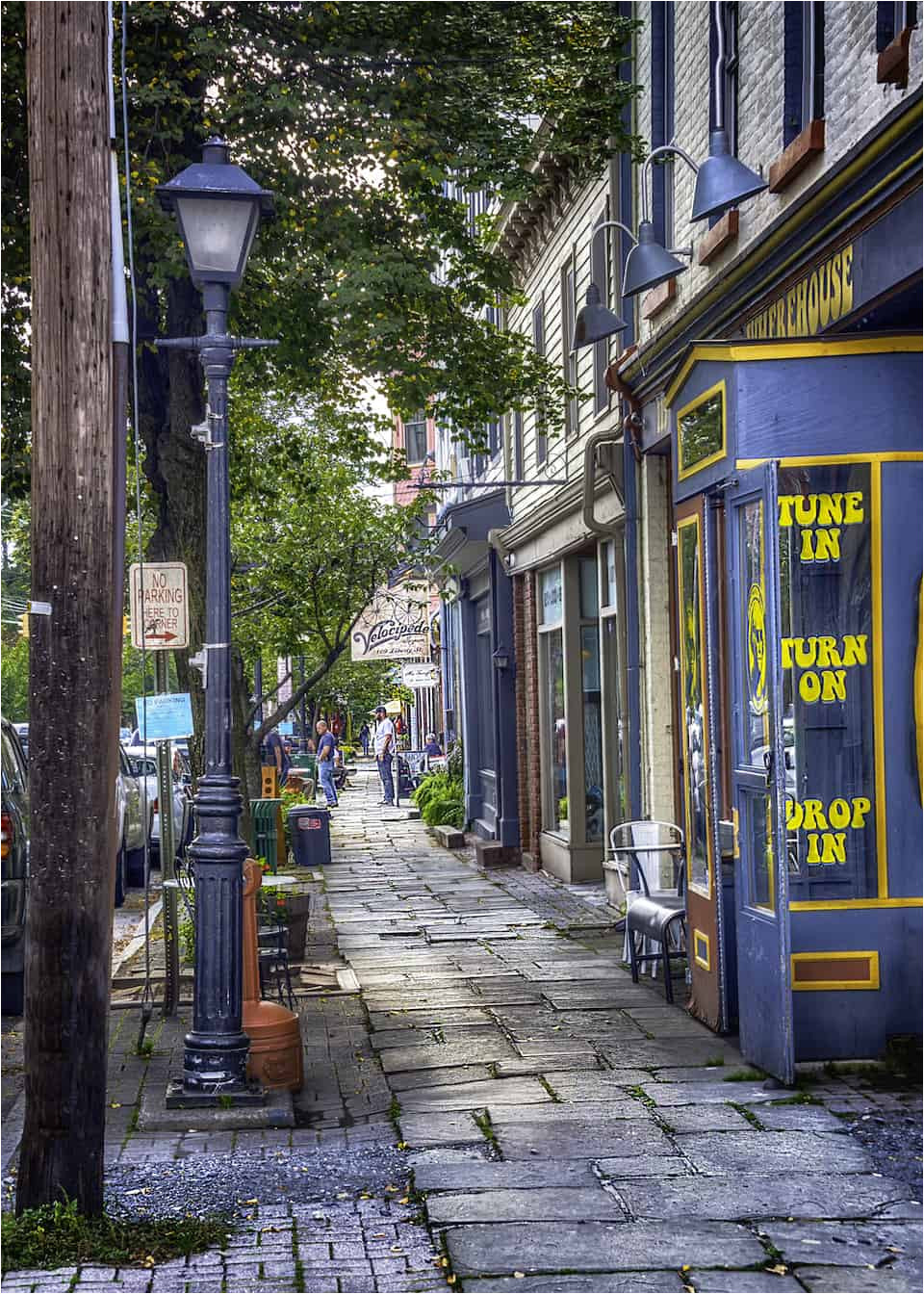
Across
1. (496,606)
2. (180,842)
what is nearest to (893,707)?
(180,842)

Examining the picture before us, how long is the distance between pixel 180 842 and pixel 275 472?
14.8 ft

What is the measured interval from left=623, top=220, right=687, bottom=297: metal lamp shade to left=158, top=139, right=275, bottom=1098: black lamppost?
341 cm

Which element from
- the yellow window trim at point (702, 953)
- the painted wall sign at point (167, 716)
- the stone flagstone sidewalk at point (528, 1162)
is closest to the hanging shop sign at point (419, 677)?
the stone flagstone sidewalk at point (528, 1162)

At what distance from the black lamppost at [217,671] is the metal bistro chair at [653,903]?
3257 millimetres

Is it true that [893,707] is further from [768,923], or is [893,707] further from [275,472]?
[275,472]

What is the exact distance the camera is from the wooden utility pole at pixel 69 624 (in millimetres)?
5629

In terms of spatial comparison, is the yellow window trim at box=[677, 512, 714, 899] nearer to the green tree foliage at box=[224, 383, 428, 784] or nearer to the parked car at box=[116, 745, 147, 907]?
the green tree foliage at box=[224, 383, 428, 784]

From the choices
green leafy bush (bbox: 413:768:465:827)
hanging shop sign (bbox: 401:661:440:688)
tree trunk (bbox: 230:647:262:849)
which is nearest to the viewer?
tree trunk (bbox: 230:647:262:849)

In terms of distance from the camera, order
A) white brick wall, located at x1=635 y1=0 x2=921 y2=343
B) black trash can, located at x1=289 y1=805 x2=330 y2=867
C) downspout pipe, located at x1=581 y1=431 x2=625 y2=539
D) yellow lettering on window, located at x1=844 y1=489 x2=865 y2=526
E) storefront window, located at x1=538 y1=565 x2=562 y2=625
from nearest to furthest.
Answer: yellow lettering on window, located at x1=844 y1=489 x2=865 y2=526 < white brick wall, located at x1=635 y1=0 x2=921 y2=343 < downspout pipe, located at x1=581 y1=431 x2=625 y2=539 < storefront window, located at x1=538 y1=565 x2=562 y2=625 < black trash can, located at x1=289 y1=805 x2=330 y2=867

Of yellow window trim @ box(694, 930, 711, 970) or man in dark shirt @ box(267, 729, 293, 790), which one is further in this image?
man in dark shirt @ box(267, 729, 293, 790)

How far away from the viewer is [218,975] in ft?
25.3

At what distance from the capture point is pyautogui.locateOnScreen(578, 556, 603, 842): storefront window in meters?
17.1

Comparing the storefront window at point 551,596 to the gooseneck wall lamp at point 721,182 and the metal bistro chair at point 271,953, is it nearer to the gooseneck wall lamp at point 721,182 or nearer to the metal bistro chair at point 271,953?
the metal bistro chair at point 271,953

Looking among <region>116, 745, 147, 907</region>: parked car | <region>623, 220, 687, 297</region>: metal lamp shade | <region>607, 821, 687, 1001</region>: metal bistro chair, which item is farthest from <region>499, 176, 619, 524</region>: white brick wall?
<region>116, 745, 147, 907</region>: parked car
